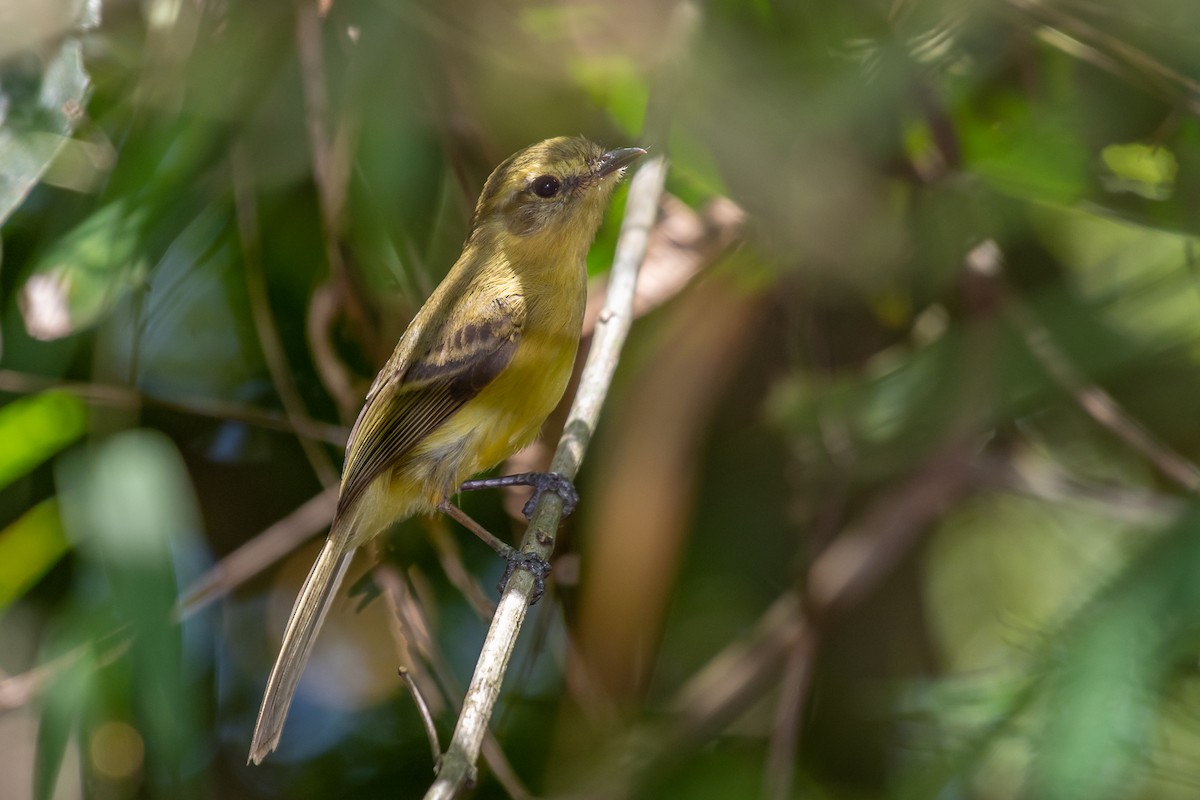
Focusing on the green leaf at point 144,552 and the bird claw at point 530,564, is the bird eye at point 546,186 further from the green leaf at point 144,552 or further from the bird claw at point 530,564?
the green leaf at point 144,552

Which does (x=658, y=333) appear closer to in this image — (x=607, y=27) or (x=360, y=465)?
(x=607, y=27)

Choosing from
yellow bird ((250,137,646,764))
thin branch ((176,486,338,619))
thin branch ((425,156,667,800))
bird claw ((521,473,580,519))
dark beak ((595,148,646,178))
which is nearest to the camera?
thin branch ((425,156,667,800))

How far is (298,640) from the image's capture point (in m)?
2.00

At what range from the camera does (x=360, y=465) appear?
216cm

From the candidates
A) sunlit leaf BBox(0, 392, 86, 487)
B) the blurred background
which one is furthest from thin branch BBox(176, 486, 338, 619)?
sunlit leaf BBox(0, 392, 86, 487)


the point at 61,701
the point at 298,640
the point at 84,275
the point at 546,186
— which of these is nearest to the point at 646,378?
the point at 546,186

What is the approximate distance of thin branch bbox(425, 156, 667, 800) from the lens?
1365 millimetres

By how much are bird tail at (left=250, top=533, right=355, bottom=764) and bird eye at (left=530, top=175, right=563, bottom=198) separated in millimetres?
809

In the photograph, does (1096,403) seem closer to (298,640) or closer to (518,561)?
(518,561)

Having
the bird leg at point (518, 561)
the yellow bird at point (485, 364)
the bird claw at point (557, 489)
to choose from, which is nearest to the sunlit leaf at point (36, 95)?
the yellow bird at point (485, 364)

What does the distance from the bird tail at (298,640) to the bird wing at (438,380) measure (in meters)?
0.15

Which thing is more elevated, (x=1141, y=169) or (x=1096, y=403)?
(x=1141, y=169)

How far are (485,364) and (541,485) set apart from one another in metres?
0.26

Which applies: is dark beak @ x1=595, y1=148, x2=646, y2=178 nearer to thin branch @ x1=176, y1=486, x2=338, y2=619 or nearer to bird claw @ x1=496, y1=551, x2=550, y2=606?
bird claw @ x1=496, y1=551, x2=550, y2=606
